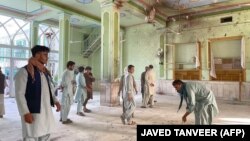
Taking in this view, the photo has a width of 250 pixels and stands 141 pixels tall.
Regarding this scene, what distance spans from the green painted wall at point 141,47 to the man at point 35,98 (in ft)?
34.2

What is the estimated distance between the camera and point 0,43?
34.7 ft

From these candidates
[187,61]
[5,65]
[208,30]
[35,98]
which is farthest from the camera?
[187,61]

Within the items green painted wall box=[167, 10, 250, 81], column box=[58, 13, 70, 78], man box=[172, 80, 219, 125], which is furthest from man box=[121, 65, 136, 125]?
green painted wall box=[167, 10, 250, 81]

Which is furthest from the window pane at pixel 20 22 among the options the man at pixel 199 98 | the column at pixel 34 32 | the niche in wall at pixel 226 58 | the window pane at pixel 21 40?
→ the man at pixel 199 98

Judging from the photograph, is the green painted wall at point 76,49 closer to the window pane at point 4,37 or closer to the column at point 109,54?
the window pane at point 4,37

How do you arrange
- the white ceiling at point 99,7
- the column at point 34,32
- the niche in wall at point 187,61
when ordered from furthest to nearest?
the column at point 34,32, the niche in wall at point 187,61, the white ceiling at point 99,7

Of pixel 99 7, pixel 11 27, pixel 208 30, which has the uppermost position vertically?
pixel 99 7

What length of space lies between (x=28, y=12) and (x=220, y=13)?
9447 millimetres

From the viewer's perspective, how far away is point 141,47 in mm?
13359

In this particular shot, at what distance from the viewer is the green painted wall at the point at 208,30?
31.3ft

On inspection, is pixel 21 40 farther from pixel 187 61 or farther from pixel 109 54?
pixel 187 61

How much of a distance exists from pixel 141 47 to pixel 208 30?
4.21 meters

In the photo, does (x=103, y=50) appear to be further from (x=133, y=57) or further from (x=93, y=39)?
(x=93, y=39)

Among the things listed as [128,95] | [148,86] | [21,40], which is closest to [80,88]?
[128,95]
